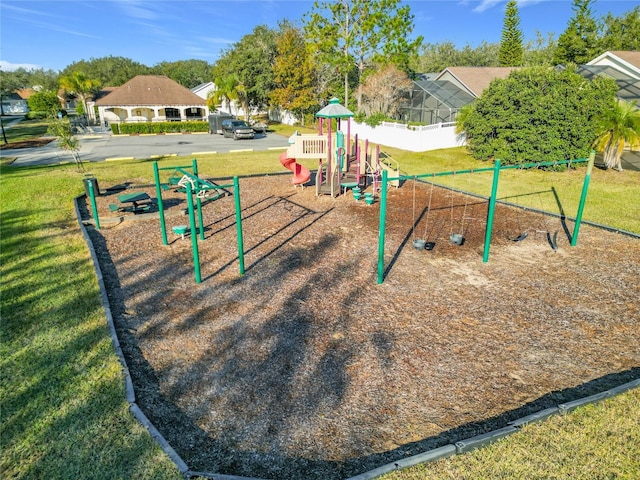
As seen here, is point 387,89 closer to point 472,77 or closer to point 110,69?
point 472,77

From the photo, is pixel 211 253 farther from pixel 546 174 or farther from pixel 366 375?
pixel 546 174

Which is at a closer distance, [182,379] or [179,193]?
[182,379]

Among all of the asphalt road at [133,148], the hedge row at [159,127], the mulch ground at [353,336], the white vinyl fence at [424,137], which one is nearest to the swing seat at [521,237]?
the mulch ground at [353,336]

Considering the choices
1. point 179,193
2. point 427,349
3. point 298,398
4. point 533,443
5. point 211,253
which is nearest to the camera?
point 533,443

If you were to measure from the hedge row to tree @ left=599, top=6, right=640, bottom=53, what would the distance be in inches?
1900

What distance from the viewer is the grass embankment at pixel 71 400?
12.6ft

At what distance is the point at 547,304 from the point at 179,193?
40.3 ft

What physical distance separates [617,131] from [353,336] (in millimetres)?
17531

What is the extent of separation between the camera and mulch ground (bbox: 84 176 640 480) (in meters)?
4.36

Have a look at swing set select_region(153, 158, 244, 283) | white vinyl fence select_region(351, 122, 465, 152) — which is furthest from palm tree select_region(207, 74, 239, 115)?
swing set select_region(153, 158, 244, 283)

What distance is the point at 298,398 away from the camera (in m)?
4.82

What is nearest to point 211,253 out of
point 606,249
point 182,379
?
point 182,379

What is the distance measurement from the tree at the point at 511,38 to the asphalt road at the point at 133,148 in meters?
33.8

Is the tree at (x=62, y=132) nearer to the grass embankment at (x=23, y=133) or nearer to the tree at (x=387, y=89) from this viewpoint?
the grass embankment at (x=23, y=133)
